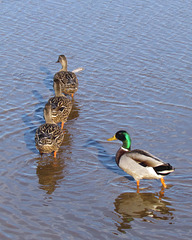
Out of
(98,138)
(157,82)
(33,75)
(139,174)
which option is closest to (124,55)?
(157,82)

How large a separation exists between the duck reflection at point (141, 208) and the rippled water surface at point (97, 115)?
2 centimetres

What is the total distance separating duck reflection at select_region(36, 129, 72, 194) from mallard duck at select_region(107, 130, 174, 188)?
1243mm

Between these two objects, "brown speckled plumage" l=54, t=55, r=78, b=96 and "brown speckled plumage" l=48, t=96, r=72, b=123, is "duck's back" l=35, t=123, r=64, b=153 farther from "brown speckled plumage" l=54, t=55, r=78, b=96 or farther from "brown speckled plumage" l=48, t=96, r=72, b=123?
"brown speckled plumage" l=54, t=55, r=78, b=96

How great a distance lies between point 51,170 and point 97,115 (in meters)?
2.83

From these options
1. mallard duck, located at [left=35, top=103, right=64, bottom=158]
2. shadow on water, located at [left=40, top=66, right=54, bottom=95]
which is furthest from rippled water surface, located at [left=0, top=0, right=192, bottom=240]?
mallard duck, located at [left=35, top=103, right=64, bottom=158]

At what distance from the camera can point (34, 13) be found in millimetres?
18453

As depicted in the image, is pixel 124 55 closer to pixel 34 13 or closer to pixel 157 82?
pixel 157 82

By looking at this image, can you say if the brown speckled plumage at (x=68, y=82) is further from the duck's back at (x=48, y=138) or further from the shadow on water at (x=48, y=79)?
the duck's back at (x=48, y=138)

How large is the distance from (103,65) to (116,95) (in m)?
2.07

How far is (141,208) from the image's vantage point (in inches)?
313

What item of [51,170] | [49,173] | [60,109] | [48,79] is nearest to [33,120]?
[60,109]

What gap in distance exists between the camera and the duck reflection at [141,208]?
7578 mm

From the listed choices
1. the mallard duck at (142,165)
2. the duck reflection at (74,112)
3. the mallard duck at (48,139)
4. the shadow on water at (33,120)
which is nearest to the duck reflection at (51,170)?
the mallard duck at (48,139)

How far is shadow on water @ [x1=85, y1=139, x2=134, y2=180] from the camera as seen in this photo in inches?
358
